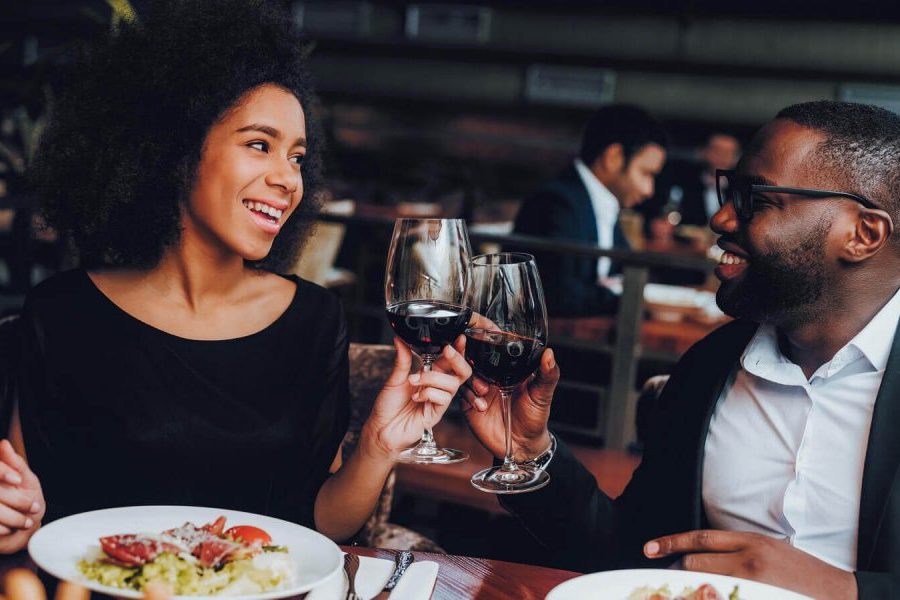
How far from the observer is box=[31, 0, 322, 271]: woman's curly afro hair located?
187cm

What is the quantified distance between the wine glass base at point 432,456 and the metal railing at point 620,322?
2043 millimetres

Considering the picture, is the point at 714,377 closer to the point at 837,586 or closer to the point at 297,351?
the point at 837,586

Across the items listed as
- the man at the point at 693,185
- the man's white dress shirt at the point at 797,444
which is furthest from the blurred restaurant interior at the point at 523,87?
the man's white dress shirt at the point at 797,444

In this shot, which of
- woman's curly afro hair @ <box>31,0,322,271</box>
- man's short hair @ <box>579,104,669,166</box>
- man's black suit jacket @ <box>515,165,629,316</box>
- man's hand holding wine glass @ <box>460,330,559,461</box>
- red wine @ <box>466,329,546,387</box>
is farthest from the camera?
man's short hair @ <box>579,104,669,166</box>

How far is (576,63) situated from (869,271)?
7780 millimetres

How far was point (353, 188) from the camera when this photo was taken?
793 centimetres

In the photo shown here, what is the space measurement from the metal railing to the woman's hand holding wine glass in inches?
77.7

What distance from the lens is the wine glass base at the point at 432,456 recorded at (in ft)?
4.57

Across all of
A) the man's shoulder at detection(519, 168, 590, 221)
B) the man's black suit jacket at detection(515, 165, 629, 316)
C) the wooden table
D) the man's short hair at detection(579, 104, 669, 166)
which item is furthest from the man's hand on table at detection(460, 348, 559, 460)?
the man's short hair at detection(579, 104, 669, 166)

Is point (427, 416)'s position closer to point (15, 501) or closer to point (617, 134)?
point (15, 501)

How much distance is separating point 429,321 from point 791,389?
686mm

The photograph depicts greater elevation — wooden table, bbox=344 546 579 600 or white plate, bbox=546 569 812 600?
white plate, bbox=546 569 812 600

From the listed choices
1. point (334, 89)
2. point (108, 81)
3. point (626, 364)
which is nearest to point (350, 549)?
point (108, 81)

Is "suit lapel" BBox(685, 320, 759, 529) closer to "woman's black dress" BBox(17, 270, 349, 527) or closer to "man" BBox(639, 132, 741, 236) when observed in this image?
"woman's black dress" BBox(17, 270, 349, 527)
